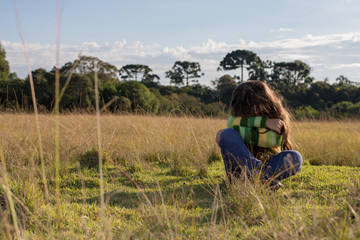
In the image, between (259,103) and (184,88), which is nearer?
(259,103)

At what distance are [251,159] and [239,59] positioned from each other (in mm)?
39183

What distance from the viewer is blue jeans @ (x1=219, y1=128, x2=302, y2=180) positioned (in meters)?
2.43

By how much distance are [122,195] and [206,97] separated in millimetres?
24761

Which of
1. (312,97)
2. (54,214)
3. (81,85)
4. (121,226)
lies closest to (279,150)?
(121,226)

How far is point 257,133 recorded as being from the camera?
252cm

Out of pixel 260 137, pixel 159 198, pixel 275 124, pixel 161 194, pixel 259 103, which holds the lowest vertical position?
pixel 159 198

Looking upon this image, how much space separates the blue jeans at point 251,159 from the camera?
2.43 m

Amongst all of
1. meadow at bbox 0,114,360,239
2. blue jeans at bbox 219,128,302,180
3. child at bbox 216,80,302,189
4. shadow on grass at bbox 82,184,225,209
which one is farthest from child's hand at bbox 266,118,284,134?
shadow on grass at bbox 82,184,225,209

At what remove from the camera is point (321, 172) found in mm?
3293

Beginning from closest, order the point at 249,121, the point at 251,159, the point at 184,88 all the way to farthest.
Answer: the point at 251,159 → the point at 249,121 → the point at 184,88

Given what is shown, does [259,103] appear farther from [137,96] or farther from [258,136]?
[137,96]

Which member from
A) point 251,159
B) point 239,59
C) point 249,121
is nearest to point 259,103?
point 249,121

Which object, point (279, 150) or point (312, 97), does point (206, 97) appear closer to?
point (312, 97)

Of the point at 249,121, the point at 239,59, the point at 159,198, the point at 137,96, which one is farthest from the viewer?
the point at 239,59
